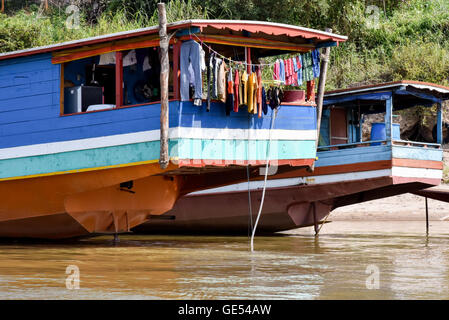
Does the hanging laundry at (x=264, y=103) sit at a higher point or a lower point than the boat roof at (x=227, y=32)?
lower

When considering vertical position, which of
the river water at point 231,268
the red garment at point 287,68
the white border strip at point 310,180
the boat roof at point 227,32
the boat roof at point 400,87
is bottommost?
the river water at point 231,268

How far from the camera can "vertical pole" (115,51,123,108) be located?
1035 cm

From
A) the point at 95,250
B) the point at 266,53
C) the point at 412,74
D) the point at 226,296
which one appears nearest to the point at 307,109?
the point at 266,53

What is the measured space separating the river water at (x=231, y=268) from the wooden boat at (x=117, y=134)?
65 centimetres

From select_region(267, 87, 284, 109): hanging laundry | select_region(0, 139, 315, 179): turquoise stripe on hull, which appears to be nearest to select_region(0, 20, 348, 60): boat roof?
select_region(267, 87, 284, 109): hanging laundry

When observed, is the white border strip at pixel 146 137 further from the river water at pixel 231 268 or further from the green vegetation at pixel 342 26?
the green vegetation at pixel 342 26

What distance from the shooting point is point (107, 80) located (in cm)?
1209

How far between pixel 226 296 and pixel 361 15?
19.4 metres

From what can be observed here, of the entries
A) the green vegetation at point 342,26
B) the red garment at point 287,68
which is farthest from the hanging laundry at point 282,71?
the green vegetation at point 342,26

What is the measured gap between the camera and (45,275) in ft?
24.2

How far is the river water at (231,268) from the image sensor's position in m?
6.27

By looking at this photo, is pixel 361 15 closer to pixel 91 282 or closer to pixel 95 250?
pixel 95 250

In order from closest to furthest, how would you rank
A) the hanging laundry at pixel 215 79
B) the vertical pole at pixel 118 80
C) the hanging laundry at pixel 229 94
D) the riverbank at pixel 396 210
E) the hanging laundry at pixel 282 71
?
the hanging laundry at pixel 215 79 → the hanging laundry at pixel 229 94 → the vertical pole at pixel 118 80 → the hanging laundry at pixel 282 71 → the riverbank at pixel 396 210

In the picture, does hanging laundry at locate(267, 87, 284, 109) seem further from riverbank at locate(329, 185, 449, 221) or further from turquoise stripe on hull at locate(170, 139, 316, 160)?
riverbank at locate(329, 185, 449, 221)
